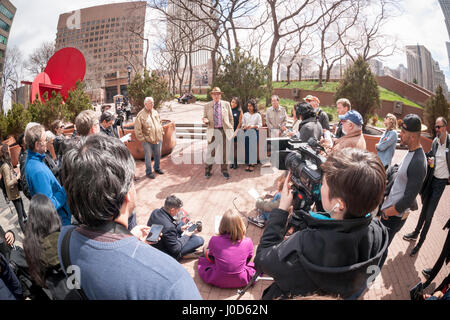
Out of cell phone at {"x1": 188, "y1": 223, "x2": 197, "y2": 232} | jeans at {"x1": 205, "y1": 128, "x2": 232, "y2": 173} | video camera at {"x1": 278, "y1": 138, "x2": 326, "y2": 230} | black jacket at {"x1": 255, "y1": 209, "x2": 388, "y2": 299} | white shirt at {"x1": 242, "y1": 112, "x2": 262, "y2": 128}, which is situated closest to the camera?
black jacket at {"x1": 255, "y1": 209, "x2": 388, "y2": 299}

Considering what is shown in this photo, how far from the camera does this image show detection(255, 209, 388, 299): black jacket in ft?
3.13

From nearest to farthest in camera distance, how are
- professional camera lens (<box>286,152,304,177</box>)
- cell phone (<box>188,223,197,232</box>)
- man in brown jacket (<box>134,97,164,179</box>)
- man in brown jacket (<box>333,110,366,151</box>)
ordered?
1. professional camera lens (<box>286,152,304,177</box>)
2. man in brown jacket (<box>333,110,366,151</box>)
3. cell phone (<box>188,223,197,232</box>)
4. man in brown jacket (<box>134,97,164,179</box>)

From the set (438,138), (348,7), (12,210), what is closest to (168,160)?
(12,210)

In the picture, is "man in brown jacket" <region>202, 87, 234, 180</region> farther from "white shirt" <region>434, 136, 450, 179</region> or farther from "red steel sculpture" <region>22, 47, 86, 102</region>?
"red steel sculpture" <region>22, 47, 86, 102</region>

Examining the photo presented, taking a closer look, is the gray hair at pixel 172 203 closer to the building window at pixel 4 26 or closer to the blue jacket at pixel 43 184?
the blue jacket at pixel 43 184

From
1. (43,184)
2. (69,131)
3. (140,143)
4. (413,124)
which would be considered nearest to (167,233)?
(43,184)

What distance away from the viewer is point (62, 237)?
2.67 feet

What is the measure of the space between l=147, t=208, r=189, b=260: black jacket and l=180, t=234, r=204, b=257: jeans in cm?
9

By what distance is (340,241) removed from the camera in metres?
0.95

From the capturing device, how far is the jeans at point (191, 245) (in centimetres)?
304

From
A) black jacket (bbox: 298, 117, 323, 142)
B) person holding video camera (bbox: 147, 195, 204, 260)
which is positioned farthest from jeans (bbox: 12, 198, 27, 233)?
black jacket (bbox: 298, 117, 323, 142)

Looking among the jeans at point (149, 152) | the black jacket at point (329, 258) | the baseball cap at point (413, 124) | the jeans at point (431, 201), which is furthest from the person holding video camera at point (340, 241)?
the jeans at point (149, 152)

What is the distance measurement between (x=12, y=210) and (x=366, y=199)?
5.61 meters
